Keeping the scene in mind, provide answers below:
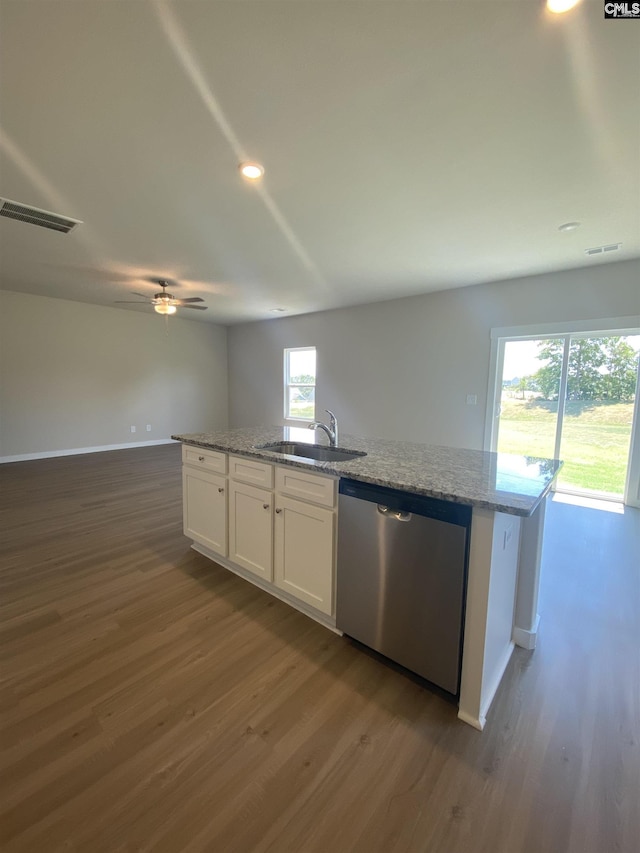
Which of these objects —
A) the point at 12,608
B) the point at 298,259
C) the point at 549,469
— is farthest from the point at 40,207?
the point at 549,469

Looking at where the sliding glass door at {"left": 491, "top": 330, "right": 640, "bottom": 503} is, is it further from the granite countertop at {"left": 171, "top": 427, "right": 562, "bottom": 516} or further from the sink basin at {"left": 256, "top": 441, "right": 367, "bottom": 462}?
the sink basin at {"left": 256, "top": 441, "right": 367, "bottom": 462}

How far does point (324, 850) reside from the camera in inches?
39.8

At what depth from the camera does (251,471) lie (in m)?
2.18

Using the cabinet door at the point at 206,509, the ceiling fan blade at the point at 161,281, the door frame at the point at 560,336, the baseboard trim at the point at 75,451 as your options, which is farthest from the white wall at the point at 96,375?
the door frame at the point at 560,336

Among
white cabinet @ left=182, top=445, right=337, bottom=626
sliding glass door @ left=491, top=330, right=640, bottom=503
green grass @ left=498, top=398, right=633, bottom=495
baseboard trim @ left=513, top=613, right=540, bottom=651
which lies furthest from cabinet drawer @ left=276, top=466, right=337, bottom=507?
sliding glass door @ left=491, top=330, right=640, bottom=503

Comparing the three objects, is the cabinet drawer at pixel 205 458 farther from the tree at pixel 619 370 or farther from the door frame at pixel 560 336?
the tree at pixel 619 370

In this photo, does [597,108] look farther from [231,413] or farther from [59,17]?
[231,413]

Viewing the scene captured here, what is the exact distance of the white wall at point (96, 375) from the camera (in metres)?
5.57

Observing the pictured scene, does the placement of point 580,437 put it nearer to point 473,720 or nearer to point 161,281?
point 473,720

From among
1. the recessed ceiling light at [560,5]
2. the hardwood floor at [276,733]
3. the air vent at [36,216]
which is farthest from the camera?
the air vent at [36,216]

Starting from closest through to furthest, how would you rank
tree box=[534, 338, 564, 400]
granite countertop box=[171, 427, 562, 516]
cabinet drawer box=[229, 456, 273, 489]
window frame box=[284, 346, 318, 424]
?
granite countertop box=[171, 427, 562, 516] < cabinet drawer box=[229, 456, 273, 489] < tree box=[534, 338, 564, 400] < window frame box=[284, 346, 318, 424]

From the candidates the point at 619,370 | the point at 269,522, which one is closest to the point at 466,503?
the point at 269,522

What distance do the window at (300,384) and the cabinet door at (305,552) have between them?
4727mm

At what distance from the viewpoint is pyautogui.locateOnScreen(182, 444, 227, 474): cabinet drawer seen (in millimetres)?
2388
